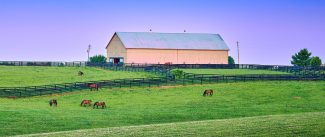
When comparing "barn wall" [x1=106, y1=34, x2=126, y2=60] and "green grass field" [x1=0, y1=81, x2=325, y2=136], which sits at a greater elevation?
"barn wall" [x1=106, y1=34, x2=126, y2=60]

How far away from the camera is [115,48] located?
104 m

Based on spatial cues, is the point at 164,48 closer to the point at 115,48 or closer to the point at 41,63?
the point at 115,48

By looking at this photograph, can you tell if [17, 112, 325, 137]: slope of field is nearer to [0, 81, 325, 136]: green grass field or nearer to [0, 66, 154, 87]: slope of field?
[0, 81, 325, 136]: green grass field

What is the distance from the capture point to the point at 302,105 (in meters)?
47.5

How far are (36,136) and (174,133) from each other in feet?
18.1

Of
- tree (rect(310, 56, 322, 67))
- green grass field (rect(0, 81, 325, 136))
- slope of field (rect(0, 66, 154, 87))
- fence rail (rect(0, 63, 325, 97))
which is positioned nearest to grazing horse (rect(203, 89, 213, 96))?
green grass field (rect(0, 81, 325, 136))

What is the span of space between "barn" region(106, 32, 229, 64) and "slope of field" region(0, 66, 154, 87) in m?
13.1

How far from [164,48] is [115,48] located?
732 cm

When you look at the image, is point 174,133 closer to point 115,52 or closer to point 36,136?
point 36,136

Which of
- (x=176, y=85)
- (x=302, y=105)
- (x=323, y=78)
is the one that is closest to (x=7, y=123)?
(x=302, y=105)

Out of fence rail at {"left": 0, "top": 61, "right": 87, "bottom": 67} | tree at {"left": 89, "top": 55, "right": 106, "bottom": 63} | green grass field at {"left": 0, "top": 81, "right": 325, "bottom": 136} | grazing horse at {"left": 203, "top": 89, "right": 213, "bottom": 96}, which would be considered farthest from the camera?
tree at {"left": 89, "top": 55, "right": 106, "bottom": 63}

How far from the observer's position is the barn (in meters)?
102

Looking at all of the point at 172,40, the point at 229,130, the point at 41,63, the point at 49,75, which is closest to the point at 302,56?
the point at 172,40

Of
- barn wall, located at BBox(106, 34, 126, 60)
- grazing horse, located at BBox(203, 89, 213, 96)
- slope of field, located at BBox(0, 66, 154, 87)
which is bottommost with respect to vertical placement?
grazing horse, located at BBox(203, 89, 213, 96)
